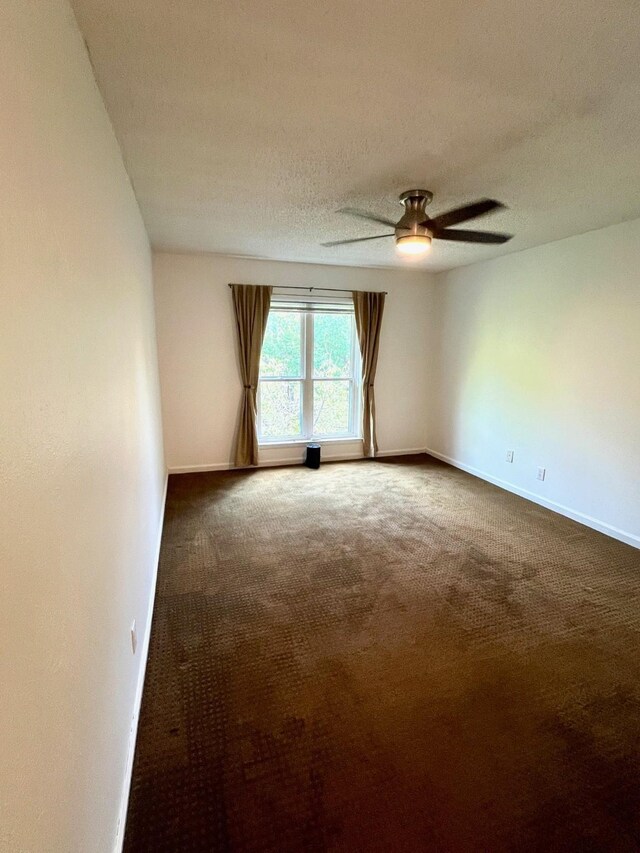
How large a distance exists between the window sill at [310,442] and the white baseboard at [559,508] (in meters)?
1.33

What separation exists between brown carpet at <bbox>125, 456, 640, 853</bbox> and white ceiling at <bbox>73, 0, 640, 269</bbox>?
2.40 meters

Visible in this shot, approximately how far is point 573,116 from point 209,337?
3.64m

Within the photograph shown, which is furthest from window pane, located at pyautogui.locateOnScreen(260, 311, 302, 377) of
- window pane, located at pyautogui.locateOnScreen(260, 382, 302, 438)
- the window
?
Result: window pane, located at pyautogui.locateOnScreen(260, 382, 302, 438)

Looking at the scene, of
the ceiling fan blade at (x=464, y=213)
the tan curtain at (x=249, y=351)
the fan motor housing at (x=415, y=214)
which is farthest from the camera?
the tan curtain at (x=249, y=351)

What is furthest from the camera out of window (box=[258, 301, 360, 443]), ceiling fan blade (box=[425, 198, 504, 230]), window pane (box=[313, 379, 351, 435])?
window pane (box=[313, 379, 351, 435])

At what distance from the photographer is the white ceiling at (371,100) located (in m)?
1.17

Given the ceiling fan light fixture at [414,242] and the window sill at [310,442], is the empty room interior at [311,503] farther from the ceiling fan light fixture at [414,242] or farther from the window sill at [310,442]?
the window sill at [310,442]

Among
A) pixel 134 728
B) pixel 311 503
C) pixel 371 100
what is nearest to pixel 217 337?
pixel 311 503

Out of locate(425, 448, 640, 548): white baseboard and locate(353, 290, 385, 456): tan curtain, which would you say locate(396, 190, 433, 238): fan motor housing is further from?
locate(425, 448, 640, 548): white baseboard

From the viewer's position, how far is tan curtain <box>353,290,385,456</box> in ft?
16.0

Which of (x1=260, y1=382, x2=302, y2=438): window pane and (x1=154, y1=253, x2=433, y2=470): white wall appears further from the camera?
(x1=260, y1=382, x2=302, y2=438): window pane

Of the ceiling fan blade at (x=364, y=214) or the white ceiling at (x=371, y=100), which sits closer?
the white ceiling at (x=371, y=100)

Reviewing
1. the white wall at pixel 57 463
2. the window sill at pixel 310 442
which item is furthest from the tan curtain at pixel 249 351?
the white wall at pixel 57 463

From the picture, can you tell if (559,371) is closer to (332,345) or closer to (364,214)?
(364,214)
